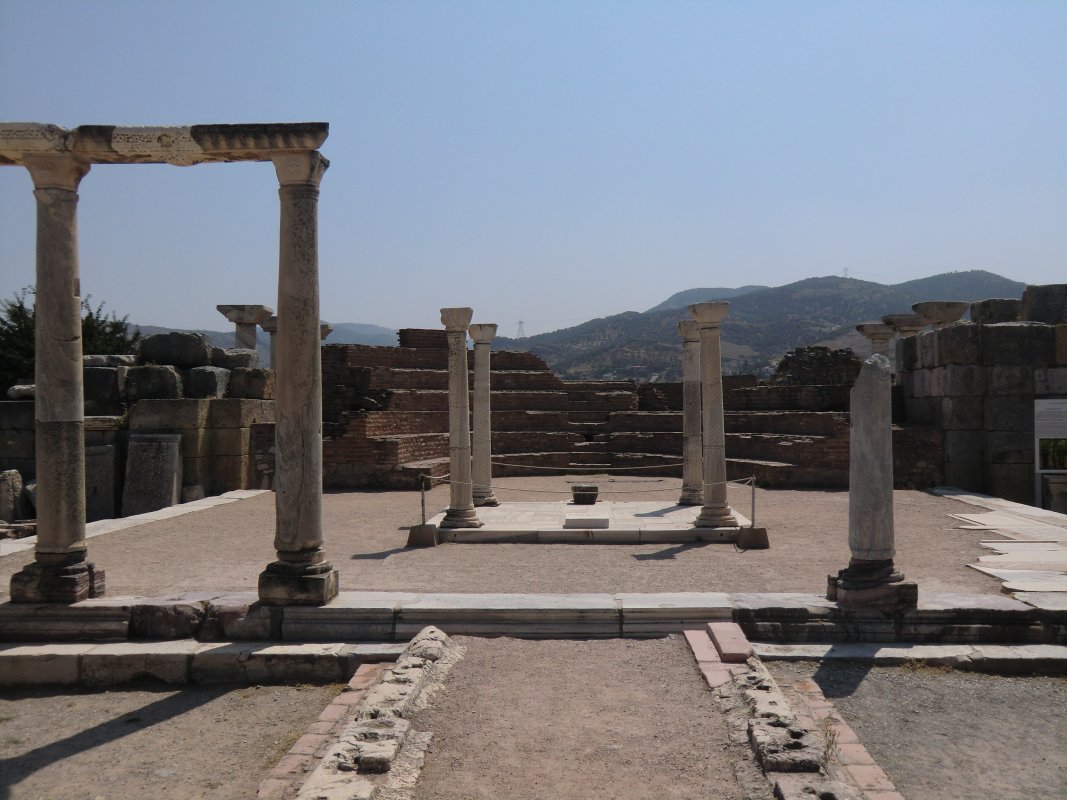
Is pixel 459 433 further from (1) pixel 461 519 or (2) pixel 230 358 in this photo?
(2) pixel 230 358

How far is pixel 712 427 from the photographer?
12.6 meters

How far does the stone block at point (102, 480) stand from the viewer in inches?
669

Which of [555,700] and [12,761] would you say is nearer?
[12,761]

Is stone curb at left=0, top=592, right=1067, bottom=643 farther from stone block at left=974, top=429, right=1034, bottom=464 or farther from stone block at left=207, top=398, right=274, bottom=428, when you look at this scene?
stone block at left=974, top=429, right=1034, bottom=464

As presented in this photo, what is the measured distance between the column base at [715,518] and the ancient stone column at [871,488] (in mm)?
4376

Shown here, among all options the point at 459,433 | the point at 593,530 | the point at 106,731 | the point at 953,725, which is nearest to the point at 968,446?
the point at 593,530

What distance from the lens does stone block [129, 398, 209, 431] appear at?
57.9 ft

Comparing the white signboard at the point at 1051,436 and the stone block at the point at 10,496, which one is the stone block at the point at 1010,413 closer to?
the white signboard at the point at 1051,436

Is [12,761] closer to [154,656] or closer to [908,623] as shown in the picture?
[154,656]

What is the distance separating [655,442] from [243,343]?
39.5 ft

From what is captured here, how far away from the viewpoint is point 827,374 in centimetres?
2552

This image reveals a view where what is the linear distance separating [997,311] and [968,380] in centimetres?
357

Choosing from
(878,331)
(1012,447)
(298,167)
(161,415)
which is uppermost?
(298,167)

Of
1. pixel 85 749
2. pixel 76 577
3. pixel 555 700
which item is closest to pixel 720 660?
pixel 555 700
